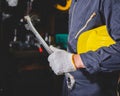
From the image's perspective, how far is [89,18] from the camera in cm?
158

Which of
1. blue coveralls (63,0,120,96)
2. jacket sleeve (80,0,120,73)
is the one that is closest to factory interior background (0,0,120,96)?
blue coveralls (63,0,120,96)

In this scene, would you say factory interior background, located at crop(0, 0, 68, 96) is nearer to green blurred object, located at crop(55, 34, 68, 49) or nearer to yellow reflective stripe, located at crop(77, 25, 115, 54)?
green blurred object, located at crop(55, 34, 68, 49)

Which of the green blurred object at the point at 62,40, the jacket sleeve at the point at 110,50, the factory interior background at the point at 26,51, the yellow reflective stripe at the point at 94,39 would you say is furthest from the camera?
the green blurred object at the point at 62,40

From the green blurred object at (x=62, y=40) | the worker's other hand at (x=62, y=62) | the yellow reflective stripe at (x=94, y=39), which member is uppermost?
the yellow reflective stripe at (x=94, y=39)

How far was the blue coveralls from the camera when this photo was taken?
1411 mm

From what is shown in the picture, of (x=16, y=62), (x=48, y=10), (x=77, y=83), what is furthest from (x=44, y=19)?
(x=77, y=83)

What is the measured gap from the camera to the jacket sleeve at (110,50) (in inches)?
55.1

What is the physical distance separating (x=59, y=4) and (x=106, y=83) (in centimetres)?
313

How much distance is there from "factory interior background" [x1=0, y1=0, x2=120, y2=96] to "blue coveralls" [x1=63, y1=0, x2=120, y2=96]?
7.08 ft

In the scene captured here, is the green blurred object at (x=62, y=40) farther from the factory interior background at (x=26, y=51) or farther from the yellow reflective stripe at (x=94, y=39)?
the yellow reflective stripe at (x=94, y=39)

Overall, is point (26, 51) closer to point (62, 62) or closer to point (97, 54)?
point (62, 62)

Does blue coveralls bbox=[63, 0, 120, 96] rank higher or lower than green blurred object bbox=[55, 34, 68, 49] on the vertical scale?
higher

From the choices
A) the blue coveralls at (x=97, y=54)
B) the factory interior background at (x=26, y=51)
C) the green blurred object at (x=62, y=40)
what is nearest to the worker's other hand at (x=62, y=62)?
the blue coveralls at (x=97, y=54)

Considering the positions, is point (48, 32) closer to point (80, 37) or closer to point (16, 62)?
point (16, 62)
